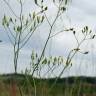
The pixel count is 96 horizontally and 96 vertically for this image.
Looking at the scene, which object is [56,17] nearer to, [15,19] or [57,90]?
[15,19]

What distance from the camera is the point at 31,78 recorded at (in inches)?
193

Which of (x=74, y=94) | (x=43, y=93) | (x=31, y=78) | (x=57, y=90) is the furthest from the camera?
(x=57, y=90)

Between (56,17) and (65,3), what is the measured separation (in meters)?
0.18

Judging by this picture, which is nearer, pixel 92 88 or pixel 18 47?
pixel 18 47

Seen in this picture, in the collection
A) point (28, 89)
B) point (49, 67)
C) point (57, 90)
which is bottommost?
point (57, 90)

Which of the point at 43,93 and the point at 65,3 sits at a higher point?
the point at 65,3

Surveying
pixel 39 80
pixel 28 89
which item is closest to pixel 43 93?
pixel 28 89

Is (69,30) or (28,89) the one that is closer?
(69,30)

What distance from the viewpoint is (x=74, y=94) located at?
6.08 meters

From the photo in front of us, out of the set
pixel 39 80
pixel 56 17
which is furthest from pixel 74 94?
pixel 56 17

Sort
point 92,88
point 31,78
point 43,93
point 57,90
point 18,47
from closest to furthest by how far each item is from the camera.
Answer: point 18,47, point 31,78, point 43,93, point 92,88, point 57,90

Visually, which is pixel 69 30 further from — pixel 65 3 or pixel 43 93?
pixel 43 93

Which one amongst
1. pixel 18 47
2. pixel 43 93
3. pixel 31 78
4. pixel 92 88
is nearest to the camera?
pixel 18 47

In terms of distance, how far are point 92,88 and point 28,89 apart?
1.68 meters
